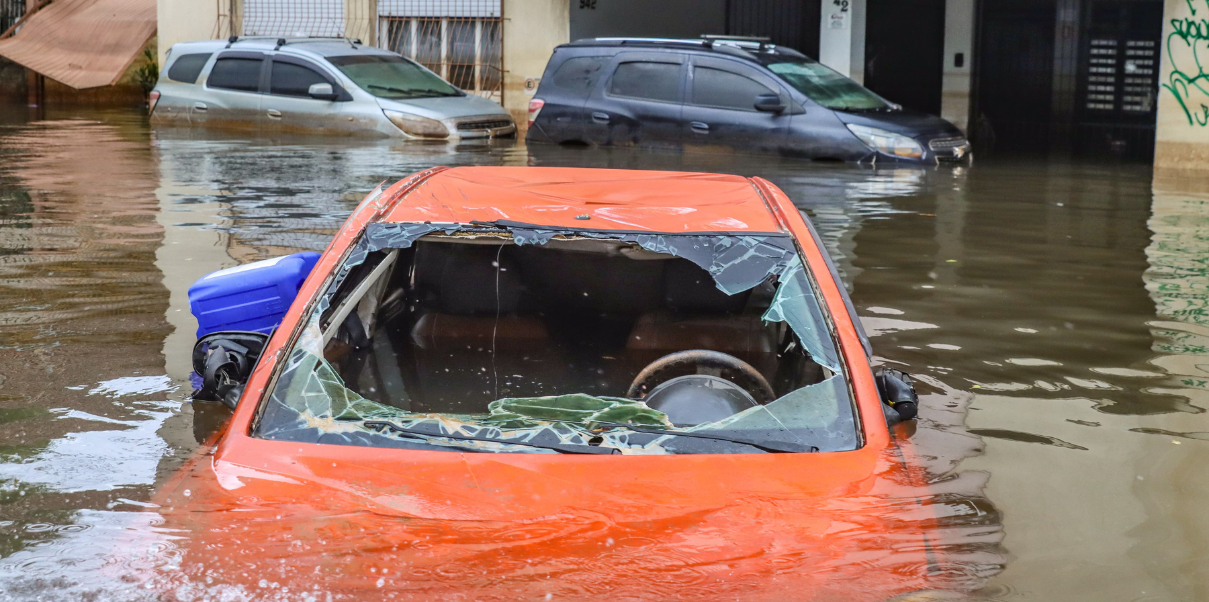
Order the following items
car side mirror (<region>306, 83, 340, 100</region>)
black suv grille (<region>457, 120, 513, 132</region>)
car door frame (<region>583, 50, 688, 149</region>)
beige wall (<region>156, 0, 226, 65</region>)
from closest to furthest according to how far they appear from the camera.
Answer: car door frame (<region>583, 50, 688, 149</region>) → black suv grille (<region>457, 120, 513, 132</region>) → car side mirror (<region>306, 83, 340, 100</region>) → beige wall (<region>156, 0, 226, 65</region>)

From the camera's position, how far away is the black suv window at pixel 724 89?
12453mm

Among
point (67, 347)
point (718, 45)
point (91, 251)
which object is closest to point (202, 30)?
point (718, 45)

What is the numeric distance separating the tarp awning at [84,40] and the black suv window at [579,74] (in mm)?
11673

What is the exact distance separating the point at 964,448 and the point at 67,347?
3941 millimetres

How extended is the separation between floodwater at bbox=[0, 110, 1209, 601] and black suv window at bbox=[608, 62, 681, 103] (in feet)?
3.10

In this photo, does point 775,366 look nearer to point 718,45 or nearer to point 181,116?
point 718,45

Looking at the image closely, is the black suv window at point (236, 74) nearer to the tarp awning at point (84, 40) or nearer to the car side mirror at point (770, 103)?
the tarp awning at point (84, 40)

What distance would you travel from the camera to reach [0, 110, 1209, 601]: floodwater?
3.23 metres

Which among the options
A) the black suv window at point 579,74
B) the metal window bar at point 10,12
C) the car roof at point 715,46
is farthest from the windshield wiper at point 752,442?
the metal window bar at point 10,12

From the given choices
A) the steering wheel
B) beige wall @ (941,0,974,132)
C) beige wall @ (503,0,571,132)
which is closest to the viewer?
the steering wheel

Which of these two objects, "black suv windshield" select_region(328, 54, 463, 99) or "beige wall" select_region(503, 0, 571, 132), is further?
"beige wall" select_region(503, 0, 571, 132)

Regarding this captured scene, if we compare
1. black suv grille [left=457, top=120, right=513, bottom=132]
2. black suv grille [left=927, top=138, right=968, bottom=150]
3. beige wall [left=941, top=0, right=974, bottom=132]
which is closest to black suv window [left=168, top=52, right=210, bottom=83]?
black suv grille [left=457, top=120, right=513, bottom=132]

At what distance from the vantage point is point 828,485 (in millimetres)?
2754

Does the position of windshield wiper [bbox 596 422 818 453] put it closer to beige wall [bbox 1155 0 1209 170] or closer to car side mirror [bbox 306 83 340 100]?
beige wall [bbox 1155 0 1209 170]
